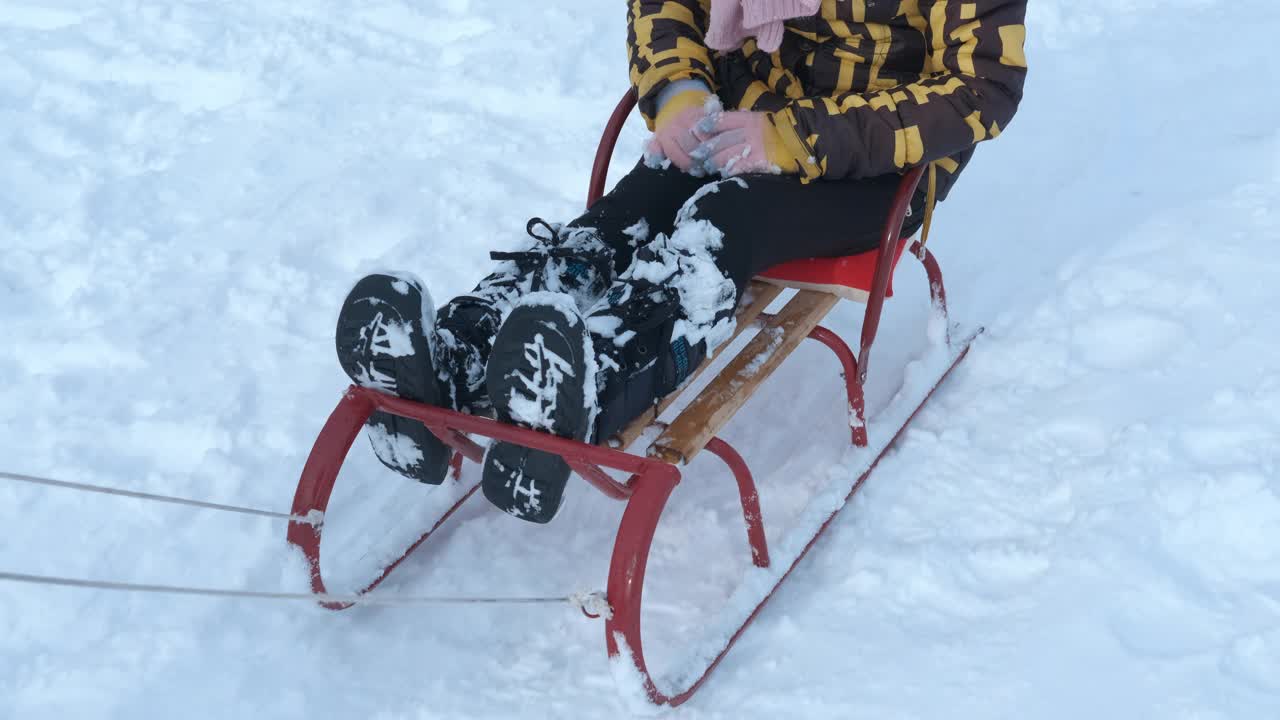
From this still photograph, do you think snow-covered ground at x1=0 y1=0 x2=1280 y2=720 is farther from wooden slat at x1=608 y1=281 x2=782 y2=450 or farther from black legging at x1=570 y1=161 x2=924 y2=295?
black legging at x1=570 y1=161 x2=924 y2=295

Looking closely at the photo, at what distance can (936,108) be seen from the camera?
178 centimetres

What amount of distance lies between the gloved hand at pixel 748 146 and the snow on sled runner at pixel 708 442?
0.77 ft

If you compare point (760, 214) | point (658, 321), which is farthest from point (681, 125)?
point (658, 321)

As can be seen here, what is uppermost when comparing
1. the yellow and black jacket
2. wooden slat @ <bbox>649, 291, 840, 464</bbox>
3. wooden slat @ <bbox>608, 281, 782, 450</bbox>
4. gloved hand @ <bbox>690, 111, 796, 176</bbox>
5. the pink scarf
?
the pink scarf

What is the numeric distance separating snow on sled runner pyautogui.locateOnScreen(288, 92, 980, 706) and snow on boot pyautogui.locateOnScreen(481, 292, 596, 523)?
32 millimetres

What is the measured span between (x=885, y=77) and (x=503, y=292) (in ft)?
2.55

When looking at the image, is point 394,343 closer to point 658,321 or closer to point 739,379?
point 658,321

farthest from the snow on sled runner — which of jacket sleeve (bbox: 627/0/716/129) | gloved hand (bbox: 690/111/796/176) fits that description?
gloved hand (bbox: 690/111/796/176)

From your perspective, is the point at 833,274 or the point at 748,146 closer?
the point at 748,146

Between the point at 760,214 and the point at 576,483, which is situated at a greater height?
the point at 760,214

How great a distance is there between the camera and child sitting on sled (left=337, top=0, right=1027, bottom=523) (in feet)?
4.97

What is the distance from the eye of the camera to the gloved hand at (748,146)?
5.99 feet

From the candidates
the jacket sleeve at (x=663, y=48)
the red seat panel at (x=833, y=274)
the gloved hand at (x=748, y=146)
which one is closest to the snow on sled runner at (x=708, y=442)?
the red seat panel at (x=833, y=274)

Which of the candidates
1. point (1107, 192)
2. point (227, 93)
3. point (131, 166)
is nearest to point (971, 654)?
point (1107, 192)
